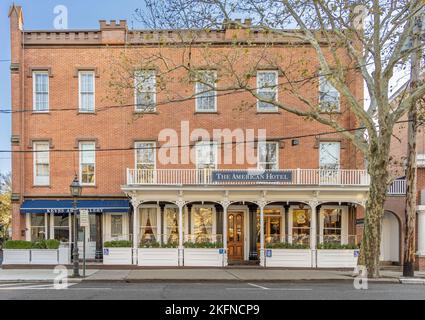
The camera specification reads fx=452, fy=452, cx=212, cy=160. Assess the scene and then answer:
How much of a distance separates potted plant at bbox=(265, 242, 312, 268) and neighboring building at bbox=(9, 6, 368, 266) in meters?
1.47

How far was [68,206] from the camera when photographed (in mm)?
22188

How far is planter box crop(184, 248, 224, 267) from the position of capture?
2120 cm

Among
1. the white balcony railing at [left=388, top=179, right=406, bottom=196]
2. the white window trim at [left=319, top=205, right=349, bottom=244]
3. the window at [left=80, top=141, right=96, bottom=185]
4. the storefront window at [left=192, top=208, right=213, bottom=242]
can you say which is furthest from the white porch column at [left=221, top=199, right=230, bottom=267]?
the white balcony railing at [left=388, top=179, right=406, bottom=196]

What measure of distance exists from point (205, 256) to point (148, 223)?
3762 millimetres

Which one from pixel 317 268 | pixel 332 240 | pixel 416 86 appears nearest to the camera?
pixel 416 86

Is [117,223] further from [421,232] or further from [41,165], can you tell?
[421,232]

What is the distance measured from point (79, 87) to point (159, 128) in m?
4.63

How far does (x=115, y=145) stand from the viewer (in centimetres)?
2323

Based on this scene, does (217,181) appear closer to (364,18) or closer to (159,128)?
(159,128)

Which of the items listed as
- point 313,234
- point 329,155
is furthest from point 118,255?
point 329,155

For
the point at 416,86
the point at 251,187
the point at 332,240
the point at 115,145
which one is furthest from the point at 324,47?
the point at 115,145

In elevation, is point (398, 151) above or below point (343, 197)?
above

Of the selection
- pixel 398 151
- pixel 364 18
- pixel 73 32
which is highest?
pixel 73 32

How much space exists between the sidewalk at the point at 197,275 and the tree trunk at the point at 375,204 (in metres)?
0.78
